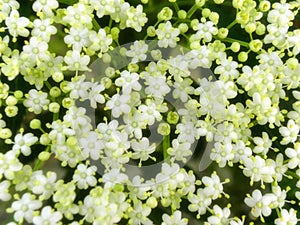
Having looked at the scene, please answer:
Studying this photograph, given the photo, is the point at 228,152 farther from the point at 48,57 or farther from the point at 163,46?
the point at 48,57

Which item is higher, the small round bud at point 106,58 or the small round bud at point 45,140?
the small round bud at point 106,58

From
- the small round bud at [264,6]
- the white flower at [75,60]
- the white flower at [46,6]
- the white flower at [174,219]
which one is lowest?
the white flower at [174,219]

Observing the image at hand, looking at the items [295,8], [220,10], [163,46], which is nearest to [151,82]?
[163,46]

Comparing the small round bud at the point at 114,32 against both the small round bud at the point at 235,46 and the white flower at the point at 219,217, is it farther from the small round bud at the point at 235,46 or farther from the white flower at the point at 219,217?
the white flower at the point at 219,217

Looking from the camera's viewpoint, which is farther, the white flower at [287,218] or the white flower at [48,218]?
the white flower at [287,218]

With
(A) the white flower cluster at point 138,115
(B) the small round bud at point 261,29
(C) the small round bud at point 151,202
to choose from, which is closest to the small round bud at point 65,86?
(A) the white flower cluster at point 138,115

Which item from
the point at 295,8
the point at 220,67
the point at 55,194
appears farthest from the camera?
the point at 295,8
